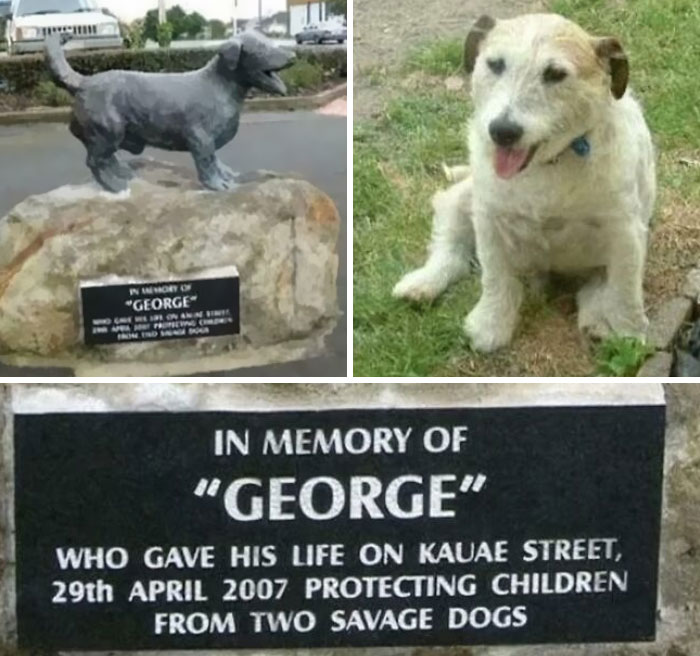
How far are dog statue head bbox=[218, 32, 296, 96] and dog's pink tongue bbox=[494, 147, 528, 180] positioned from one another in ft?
1.38

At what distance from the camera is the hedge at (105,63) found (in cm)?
309

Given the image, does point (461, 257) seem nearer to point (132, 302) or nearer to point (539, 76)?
point (539, 76)

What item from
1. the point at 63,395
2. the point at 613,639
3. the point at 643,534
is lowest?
the point at 613,639

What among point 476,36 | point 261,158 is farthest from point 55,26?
point 476,36

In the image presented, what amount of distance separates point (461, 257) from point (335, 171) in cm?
30

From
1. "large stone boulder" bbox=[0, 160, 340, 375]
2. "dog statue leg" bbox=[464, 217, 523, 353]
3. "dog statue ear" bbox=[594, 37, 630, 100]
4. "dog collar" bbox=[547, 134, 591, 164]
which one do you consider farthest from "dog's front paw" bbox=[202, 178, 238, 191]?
"dog statue ear" bbox=[594, 37, 630, 100]

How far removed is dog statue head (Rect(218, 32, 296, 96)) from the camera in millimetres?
3113

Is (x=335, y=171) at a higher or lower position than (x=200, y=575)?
higher

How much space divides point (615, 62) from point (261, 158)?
0.68 m

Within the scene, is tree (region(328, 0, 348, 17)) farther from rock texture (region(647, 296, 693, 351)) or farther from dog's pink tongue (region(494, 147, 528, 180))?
rock texture (region(647, 296, 693, 351))

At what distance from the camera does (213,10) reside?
10.2 feet

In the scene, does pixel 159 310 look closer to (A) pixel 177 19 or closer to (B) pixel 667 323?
(A) pixel 177 19

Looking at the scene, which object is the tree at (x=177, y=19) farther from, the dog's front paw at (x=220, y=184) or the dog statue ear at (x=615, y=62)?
the dog statue ear at (x=615, y=62)

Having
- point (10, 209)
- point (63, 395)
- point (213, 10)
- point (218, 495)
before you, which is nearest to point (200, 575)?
point (218, 495)
